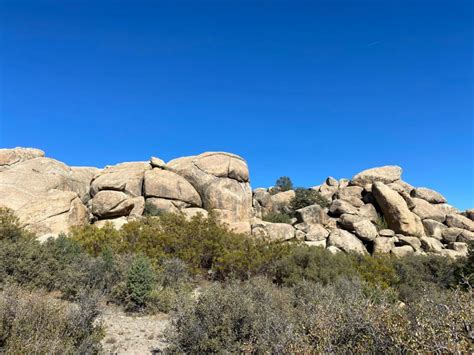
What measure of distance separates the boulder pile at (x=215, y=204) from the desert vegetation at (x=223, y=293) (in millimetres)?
5041

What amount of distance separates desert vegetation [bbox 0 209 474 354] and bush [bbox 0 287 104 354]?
2cm

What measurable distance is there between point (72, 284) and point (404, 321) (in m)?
10.6

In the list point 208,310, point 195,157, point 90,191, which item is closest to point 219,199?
point 195,157

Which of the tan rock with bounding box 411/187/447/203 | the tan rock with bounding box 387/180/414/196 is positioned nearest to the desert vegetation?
the tan rock with bounding box 387/180/414/196

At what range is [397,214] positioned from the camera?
92.9 feet

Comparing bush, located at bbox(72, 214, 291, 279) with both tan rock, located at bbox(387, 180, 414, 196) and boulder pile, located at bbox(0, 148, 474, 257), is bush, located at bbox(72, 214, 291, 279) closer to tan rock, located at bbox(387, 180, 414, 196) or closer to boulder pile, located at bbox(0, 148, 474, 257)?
boulder pile, located at bbox(0, 148, 474, 257)

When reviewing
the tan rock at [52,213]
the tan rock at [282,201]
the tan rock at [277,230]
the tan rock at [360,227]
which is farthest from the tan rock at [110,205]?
the tan rock at [360,227]

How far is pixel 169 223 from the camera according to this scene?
65.0ft

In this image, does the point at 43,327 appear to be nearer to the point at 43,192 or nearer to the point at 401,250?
the point at 43,192

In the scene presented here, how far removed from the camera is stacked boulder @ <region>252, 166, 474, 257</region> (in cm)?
2445

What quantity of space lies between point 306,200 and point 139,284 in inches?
1010

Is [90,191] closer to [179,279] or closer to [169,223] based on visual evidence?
[169,223]

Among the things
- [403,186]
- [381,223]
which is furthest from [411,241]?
[403,186]

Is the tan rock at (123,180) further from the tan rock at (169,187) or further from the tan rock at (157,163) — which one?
the tan rock at (169,187)
